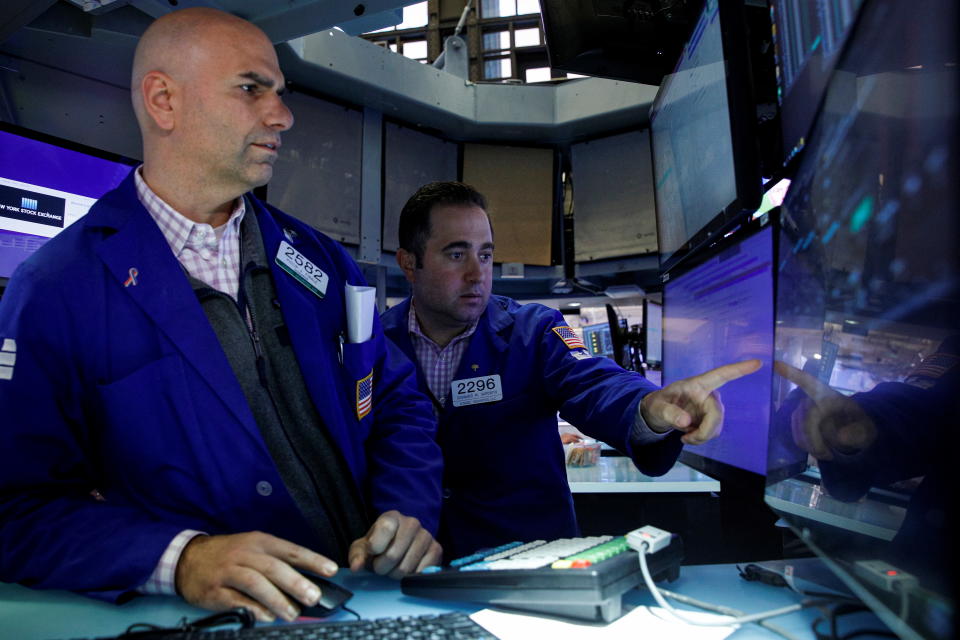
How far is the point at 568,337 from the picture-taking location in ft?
4.99

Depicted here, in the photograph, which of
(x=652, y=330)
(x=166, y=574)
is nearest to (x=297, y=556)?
(x=166, y=574)

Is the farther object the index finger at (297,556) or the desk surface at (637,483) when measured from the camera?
the desk surface at (637,483)

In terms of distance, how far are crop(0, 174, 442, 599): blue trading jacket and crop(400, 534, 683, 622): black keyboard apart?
0.33 metres

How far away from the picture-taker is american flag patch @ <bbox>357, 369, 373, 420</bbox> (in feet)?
3.57

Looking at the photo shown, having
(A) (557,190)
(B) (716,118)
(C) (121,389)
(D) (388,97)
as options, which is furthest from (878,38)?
(A) (557,190)

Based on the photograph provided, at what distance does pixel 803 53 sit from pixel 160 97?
3.38 feet

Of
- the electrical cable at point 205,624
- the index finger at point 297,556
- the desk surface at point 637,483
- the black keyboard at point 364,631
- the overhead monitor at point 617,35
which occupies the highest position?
the overhead monitor at point 617,35

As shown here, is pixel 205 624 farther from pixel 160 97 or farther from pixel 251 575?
pixel 160 97

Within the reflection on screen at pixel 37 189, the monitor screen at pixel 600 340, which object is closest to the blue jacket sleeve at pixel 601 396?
the reflection on screen at pixel 37 189

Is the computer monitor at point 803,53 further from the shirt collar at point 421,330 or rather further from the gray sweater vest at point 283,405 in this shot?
the shirt collar at point 421,330

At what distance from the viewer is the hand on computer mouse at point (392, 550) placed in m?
0.78

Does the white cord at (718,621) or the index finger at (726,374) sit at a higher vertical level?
the index finger at (726,374)

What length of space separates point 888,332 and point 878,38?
8.8 inches

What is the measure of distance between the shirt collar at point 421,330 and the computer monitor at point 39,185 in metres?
0.94
